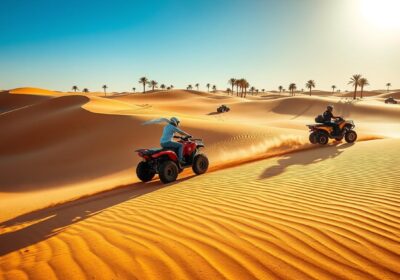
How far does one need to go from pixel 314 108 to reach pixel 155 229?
4606cm

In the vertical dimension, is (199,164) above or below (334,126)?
below

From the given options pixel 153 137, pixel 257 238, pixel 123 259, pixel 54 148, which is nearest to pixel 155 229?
pixel 123 259

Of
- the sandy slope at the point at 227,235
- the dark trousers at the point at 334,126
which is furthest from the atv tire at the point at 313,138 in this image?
the sandy slope at the point at 227,235

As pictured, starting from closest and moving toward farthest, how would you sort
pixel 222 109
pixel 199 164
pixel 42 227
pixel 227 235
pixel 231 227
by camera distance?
1. pixel 227 235
2. pixel 231 227
3. pixel 42 227
4. pixel 199 164
5. pixel 222 109

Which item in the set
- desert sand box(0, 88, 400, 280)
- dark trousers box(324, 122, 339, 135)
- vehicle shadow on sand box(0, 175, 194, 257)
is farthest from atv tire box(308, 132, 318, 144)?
vehicle shadow on sand box(0, 175, 194, 257)

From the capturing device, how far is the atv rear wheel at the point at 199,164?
28.5 ft

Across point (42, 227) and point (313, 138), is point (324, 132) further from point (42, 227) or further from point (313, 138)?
point (42, 227)

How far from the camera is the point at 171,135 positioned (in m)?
7.91

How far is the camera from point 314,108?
4606cm

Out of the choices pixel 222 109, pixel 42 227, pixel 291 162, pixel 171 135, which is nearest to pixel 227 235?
pixel 42 227

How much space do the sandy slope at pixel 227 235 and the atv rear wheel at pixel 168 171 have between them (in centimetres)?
127

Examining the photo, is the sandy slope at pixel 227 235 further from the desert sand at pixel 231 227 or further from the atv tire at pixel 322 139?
the atv tire at pixel 322 139

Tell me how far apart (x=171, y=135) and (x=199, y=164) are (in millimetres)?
1399

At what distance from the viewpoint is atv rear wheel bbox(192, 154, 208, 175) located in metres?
8.69
